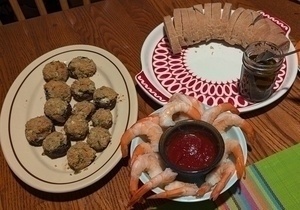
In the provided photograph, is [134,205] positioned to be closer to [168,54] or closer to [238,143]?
[238,143]

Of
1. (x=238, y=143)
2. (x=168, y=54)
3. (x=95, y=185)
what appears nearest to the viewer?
(x=238, y=143)

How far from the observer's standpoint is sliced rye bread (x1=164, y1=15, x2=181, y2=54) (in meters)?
1.33

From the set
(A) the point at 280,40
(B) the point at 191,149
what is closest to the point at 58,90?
(B) the point at 191,149

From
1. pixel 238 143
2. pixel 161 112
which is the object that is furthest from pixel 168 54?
pixel 238 143

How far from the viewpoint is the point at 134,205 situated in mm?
979

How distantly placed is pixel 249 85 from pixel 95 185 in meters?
0.56

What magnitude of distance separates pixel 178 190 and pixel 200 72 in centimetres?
56

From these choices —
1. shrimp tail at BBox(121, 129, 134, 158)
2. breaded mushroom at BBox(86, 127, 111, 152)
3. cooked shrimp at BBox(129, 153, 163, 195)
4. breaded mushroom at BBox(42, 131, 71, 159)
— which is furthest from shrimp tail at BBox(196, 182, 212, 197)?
breaded mushroom at BBox(42, 131, 71, 159)

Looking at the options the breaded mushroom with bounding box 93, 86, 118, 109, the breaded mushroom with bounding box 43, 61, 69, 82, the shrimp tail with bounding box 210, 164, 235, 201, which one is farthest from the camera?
the breaded mushroom with bounding box 43, 61, 69, 82

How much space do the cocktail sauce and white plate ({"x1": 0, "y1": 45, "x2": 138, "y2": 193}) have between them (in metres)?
0.17

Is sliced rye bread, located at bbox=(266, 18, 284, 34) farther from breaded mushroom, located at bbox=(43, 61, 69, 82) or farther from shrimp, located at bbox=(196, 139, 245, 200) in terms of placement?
breaded mushroom, located at bbox=(43, 61, 69, 82)

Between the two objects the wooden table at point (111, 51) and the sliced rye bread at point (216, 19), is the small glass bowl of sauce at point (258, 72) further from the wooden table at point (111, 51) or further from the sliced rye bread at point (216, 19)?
the sliced rye bread at point (216, 19)

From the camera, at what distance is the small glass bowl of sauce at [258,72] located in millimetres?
1082

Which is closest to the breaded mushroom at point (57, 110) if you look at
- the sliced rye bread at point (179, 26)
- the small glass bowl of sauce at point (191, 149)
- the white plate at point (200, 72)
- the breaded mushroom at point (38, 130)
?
the breaded mushroom at point (38, 130)
